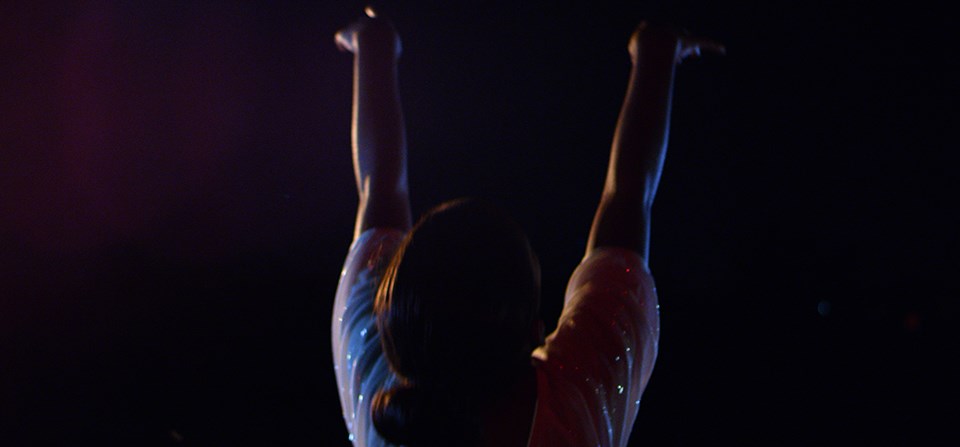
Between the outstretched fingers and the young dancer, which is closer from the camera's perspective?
the young dancer

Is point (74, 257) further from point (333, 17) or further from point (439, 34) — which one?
point (439, 34)

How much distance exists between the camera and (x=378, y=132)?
76 centimetres

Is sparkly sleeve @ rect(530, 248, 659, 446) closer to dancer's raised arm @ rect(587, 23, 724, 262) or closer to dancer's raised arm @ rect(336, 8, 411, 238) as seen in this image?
dancer's raised arm @ rect(587, 23, 724, 262)

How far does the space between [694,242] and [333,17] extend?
60cm

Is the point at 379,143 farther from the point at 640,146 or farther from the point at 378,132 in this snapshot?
the point at 640,146

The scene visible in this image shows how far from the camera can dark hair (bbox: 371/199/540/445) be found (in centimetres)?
40

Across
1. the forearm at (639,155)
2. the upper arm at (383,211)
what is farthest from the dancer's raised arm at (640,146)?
the upper arm at (383,211)

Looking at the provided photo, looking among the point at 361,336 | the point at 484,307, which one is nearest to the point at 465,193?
the point at 361,336

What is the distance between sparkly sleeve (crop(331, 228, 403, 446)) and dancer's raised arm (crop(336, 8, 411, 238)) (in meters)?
0.04

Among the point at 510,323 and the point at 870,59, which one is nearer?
the point at 510,323

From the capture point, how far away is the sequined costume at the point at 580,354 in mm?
503

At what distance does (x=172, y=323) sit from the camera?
1.01 meters

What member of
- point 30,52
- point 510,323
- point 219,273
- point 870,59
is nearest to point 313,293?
point 219,273

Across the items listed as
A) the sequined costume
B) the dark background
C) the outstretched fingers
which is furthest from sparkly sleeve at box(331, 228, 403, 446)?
the dark background
